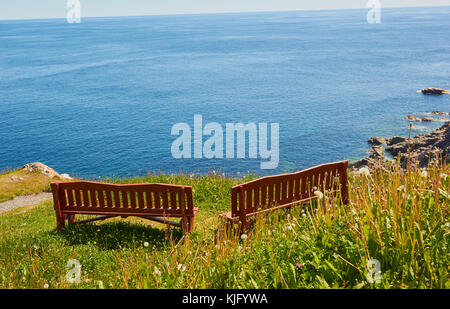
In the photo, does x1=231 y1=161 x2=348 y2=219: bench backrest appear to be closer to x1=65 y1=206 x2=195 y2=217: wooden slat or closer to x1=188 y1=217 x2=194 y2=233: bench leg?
x1=188 y1=217 x2=194 y2=233: bench leg

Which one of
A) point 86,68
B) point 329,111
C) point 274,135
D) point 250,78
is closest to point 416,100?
point 329,111

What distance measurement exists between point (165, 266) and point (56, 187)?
4.27m

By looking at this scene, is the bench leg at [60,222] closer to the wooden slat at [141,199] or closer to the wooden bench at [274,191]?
the wooden slat at [141,199]

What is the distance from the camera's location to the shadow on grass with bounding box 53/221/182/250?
7246 mm

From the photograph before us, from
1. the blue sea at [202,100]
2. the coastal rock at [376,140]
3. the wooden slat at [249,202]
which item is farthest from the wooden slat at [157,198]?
the coastal rock at [376,140]

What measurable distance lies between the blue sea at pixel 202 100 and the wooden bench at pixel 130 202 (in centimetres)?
1334

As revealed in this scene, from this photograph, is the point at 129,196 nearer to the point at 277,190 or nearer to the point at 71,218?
→ the point at 71,218

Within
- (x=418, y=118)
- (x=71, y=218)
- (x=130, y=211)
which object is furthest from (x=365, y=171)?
(x=418, y=118)

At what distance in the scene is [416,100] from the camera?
195 feet

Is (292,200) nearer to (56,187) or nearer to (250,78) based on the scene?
(56,187)

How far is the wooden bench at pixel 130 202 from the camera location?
7.68 meters

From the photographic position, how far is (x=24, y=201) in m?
14.4

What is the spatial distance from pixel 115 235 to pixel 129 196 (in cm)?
78

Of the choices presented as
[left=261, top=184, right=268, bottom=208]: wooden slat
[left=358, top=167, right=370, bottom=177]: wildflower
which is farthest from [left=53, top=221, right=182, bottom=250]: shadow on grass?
[left=358, top=167, right=370, bottom=177]: wildflower
